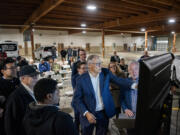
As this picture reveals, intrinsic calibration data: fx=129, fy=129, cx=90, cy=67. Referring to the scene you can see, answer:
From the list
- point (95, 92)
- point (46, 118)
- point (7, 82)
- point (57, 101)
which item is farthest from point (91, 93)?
point (7, 82)

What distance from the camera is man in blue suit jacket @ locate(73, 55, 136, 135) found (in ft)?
5.28

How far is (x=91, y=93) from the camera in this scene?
1.60 m

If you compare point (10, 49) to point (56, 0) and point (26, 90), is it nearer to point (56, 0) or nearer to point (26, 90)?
point (56, 0)

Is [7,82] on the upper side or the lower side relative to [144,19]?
lower

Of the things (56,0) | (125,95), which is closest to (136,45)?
(56,0)

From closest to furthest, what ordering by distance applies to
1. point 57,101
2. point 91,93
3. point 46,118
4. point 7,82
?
point 46,118 < point 57,101 < point 91,93 < point 7,82

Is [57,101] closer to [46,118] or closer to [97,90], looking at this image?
[46,118]

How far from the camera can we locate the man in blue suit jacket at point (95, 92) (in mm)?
1609

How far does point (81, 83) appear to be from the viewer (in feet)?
5.44

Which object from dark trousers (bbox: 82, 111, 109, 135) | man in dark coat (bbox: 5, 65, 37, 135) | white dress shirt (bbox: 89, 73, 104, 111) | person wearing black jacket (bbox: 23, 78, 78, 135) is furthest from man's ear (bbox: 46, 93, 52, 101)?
dark trousers (bbox: 82, 111, 109, 135)

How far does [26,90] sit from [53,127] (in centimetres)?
73

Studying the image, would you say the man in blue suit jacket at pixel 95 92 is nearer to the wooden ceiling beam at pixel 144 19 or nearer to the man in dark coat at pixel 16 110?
→ the man in dark coat at pixel 16 110

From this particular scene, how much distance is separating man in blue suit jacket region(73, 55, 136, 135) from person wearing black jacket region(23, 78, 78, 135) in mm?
647

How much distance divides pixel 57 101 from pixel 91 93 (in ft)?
2.05
